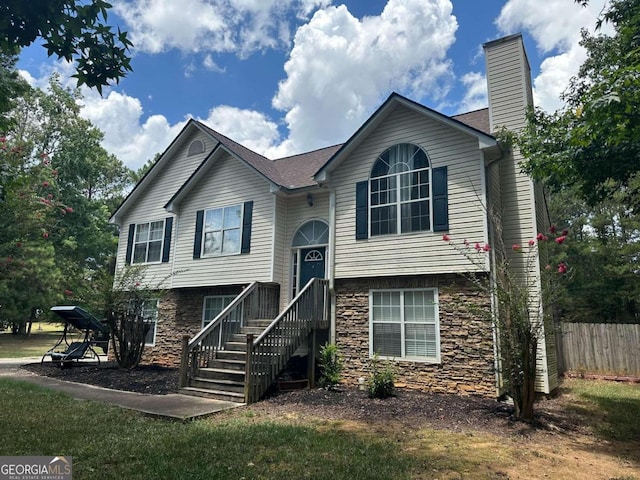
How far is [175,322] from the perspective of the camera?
13852mm

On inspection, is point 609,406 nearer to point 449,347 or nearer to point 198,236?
point 449,347

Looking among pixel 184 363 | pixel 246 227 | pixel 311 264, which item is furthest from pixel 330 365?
pixel 246 227

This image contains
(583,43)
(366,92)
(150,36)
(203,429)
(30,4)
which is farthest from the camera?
(583,43)

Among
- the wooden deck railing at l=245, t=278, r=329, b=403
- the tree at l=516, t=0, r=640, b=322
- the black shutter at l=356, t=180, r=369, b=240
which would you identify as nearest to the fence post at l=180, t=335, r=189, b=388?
the wooden deck railing at l=245, t=278, r=329, b=403

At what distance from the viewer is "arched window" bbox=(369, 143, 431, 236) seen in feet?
32.1

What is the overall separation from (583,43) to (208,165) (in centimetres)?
1676

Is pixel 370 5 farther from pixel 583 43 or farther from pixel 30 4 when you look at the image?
pixel 583 43

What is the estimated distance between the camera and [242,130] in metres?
18.3

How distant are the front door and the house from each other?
0.04m

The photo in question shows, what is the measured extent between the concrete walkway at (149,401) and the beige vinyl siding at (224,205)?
13.8 ft

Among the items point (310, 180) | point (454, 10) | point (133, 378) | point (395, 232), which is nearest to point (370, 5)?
point (454, 10)

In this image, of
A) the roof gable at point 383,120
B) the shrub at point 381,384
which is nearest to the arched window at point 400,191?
the roof gable at point 383,120

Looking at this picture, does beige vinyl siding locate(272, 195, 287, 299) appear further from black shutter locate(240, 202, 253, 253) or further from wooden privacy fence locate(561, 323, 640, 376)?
wooden privacy fence locate(561, 323, 640, 376)

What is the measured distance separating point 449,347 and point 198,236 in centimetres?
850
